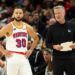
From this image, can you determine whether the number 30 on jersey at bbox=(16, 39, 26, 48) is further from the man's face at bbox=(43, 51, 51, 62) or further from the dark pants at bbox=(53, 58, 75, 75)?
the man's face at bbox=(43, 51, 51, 62)

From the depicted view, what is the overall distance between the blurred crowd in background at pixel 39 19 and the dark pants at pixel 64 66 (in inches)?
52.2

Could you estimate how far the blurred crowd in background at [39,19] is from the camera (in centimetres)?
704

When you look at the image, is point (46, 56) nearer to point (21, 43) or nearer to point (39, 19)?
point (21, 43)

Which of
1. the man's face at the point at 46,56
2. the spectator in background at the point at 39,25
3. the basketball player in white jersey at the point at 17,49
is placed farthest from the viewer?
the spectator in background at the point at 39,25

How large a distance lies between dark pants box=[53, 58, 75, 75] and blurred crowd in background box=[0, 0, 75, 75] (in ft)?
4.35

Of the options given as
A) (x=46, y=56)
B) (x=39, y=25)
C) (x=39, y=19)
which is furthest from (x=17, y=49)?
(x=39, y=19)

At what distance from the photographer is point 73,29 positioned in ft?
17.7

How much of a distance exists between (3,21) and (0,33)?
5.21 meters

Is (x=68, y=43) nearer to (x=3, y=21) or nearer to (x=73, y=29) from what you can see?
(x=73, y=29)

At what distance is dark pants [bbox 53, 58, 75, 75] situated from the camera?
536 cm

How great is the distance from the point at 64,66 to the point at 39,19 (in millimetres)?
4342

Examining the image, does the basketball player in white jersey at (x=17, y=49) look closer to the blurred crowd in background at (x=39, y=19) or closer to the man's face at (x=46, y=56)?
the blurred crowd in background at (x=39, y=19)

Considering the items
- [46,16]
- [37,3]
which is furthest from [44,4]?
[46,16]

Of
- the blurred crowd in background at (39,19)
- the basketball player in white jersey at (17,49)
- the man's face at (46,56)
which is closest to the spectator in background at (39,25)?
the blurred crowd in background at (39,19)
